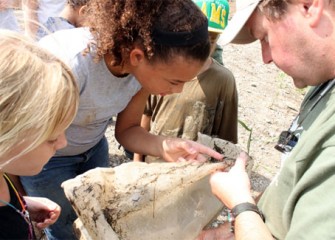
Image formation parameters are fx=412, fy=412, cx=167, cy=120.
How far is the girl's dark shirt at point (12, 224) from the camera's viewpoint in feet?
4.62

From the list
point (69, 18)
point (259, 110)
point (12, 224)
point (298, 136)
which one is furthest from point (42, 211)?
point (259, 110)

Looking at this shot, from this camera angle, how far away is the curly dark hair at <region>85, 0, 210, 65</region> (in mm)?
1770

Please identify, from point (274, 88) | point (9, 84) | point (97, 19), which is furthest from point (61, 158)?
point (274, 88)

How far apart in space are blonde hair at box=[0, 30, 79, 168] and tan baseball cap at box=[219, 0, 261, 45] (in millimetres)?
715

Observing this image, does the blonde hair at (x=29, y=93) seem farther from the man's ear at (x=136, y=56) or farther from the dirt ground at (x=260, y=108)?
the dirt ground at (x=260, y=108)

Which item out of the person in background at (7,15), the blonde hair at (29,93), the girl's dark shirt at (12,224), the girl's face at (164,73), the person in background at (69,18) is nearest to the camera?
the blonde hair at (29,93)

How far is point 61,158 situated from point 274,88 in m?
5.12

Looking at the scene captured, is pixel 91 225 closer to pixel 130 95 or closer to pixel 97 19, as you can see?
pixel 130 95

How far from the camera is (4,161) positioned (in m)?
1.30

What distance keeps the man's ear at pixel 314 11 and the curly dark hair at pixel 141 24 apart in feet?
1.86

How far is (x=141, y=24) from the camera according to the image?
1.76m

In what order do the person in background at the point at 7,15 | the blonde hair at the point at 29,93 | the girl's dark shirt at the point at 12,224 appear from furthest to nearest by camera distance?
the person in background at the point at 7,15, the girl's dark shirt at the point at 12,224, the blonde hair at the point at 29,93

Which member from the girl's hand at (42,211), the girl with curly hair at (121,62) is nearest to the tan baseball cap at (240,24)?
the girl with curly hair at (121,62)

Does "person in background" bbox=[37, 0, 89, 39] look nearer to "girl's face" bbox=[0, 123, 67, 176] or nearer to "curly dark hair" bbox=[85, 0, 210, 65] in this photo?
"curly dark hair" bbox=[85, 0, 210, 65]
